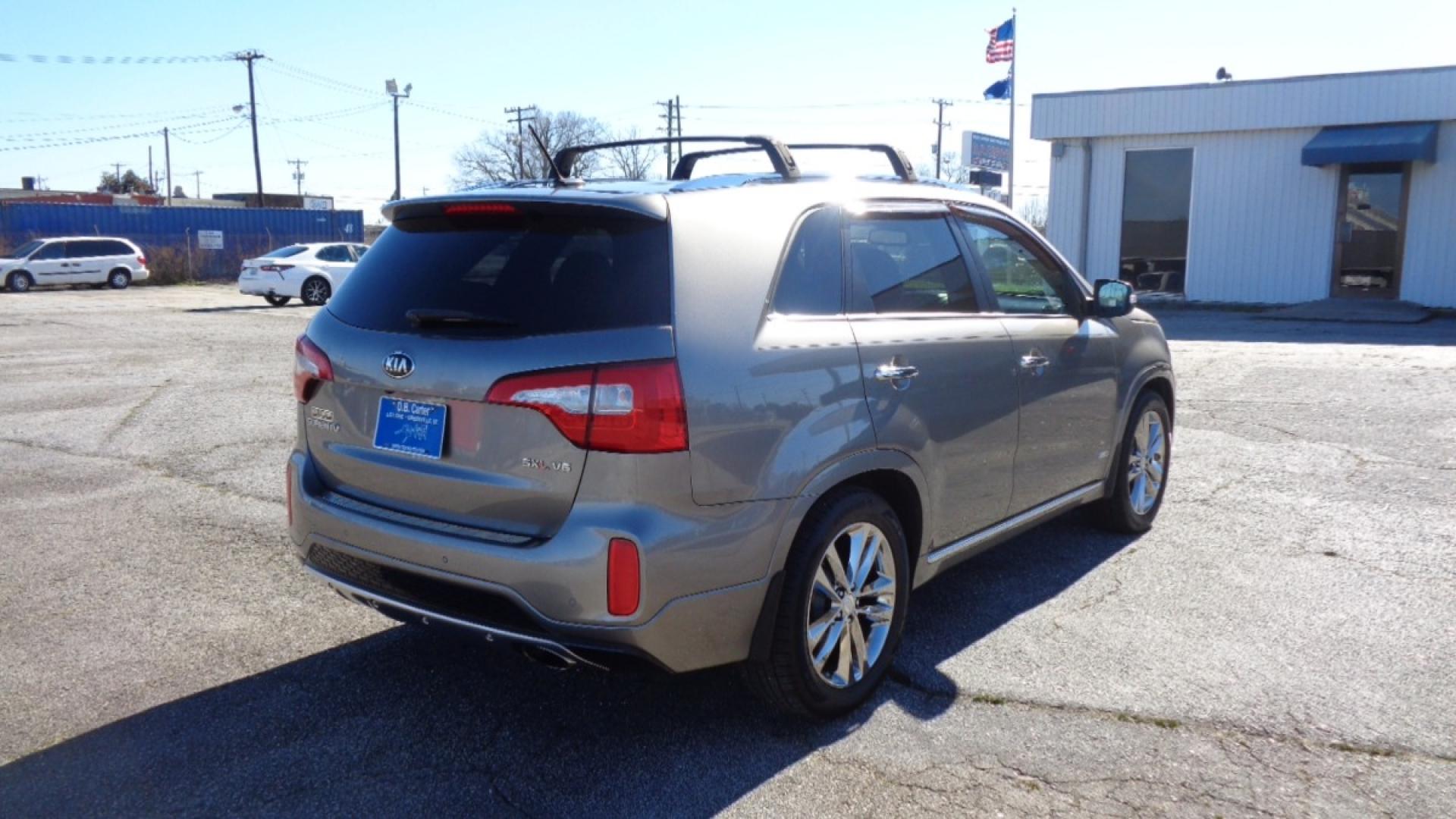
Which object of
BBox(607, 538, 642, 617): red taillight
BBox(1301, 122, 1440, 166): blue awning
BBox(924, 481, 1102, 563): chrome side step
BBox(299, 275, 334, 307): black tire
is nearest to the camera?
BBox(607, 538, 642, 617): red taillight

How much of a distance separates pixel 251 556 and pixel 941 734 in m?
3.51

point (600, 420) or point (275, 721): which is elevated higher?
point (600, 420)

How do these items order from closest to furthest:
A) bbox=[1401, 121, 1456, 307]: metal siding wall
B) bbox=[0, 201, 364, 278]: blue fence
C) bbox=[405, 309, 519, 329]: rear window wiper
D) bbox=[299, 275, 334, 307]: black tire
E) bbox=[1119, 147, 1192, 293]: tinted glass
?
bbox=[405, 309, 519, 329]: rear window wiper, bbox=[1401, 121, 1456, 307]: metal siding wall, bbox=[1119, 147, 1192, 293]: tinted glass, bbox=[299, 275, 334, 307]: black tire, bbox=[0, 201, 364, 278]: blue fence

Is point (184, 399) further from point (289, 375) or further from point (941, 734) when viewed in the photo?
point (941, 734)

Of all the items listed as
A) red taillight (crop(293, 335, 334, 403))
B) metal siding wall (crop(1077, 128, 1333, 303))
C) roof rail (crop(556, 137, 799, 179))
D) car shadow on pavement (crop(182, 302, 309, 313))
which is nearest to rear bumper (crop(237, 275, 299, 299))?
car shadow on pavement (crop(182, 302, 309, 313))

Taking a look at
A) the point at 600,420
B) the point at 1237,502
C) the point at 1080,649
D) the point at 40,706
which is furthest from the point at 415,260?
the point at 1237,502

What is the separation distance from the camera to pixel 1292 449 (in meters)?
8.45

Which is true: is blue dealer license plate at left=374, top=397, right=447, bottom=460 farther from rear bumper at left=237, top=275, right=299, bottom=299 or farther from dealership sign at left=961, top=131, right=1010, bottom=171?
dealership sign at left=961, top=131, right=1010, bottom=171

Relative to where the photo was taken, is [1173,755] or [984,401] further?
[984,401]

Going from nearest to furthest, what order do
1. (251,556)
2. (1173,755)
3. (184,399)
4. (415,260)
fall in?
(1173,755) → (415,260) → (251,556) → (184,399)

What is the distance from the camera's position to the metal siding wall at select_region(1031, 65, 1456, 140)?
75.8 feet

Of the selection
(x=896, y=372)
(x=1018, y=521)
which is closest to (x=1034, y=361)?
(x=1018, y=521)

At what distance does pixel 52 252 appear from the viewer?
34875 mm

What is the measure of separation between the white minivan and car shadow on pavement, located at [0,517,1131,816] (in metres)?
35.7
